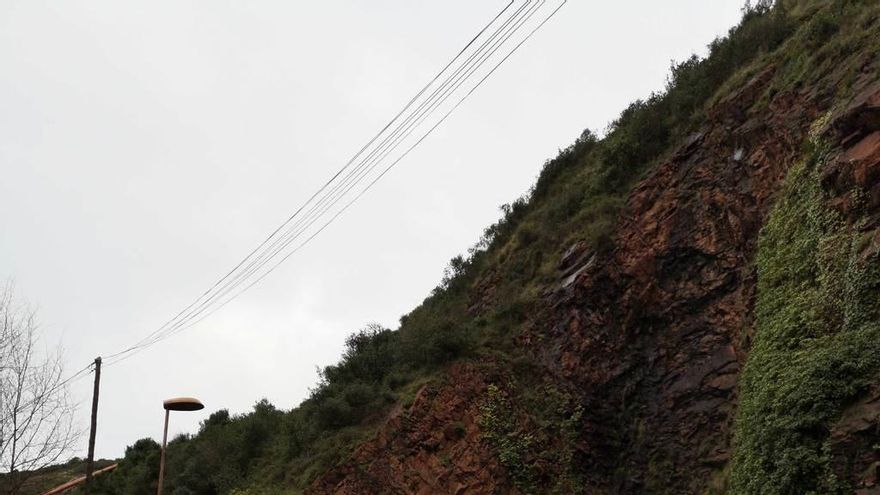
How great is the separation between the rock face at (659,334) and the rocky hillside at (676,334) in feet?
0.16

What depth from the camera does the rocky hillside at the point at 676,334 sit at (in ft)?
42.1

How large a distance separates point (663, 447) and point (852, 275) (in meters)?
6.90

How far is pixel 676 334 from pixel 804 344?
226 inches

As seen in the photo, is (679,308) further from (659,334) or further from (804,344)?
(804,344)

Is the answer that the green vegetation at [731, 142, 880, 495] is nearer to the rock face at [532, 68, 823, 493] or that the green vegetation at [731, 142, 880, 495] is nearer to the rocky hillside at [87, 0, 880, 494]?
the rocky hillside at [87, 0, 880, 494]

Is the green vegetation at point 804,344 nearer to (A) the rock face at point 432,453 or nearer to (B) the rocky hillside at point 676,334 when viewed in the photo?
(B) the rocky hillside at point 676,334

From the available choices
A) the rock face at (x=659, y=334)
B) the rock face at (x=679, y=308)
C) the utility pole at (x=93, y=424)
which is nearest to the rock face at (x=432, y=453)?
the rock face at (x=659, y=334)

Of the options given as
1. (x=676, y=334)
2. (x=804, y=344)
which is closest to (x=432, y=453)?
(x=676, y=334)

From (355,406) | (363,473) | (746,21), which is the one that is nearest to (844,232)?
(363,473)

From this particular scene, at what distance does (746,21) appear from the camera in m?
28.2

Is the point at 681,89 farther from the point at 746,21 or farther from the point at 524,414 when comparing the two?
the point at 524,414

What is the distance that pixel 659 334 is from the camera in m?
19.6

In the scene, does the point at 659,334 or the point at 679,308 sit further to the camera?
the point at 659,334

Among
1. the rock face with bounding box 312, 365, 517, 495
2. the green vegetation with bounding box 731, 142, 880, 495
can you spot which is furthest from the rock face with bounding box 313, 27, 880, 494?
the green vegetation with bounding box 731, 142, 880, 495
